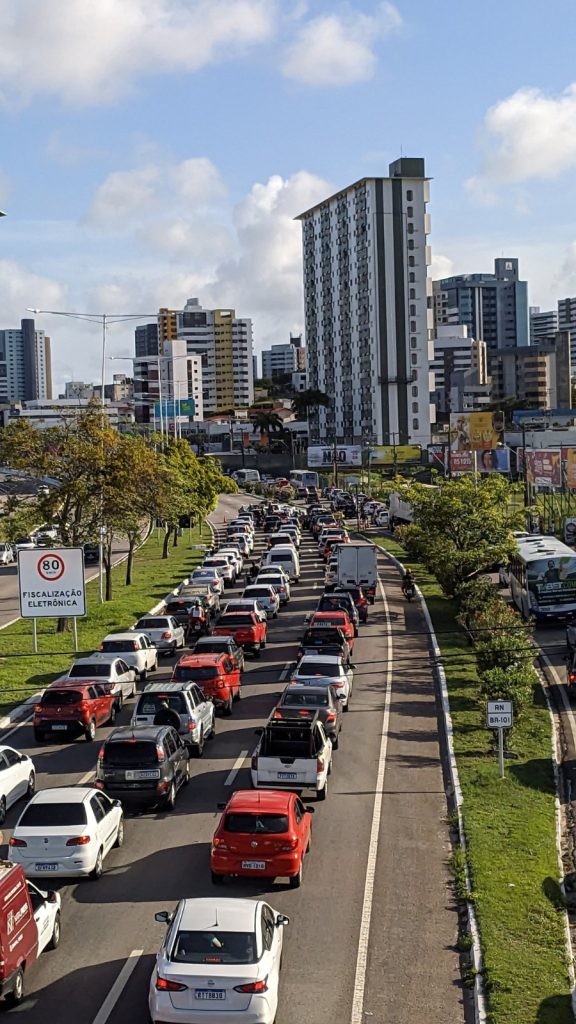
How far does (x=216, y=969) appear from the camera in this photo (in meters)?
12.2

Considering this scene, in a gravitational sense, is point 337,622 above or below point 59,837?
above

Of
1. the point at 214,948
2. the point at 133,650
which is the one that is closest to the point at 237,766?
the point at 133,650

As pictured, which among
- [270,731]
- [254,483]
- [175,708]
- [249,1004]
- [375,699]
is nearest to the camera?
[249,1004]

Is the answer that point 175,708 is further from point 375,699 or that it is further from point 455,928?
point 455,928

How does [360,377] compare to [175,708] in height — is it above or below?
above

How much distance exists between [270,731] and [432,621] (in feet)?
78.1

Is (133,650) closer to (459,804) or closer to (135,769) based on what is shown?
(135,769)

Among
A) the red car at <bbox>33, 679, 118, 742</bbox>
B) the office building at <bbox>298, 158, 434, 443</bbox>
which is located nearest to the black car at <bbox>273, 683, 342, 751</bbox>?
the red car at <bbox>33, 679, 118, 742</bbox>

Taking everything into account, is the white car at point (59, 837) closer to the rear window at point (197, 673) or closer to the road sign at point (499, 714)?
the road sign at point (499, 714)

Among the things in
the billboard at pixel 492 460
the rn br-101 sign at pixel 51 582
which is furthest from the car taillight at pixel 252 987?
the billboard at pixel 492 460

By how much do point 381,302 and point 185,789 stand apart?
430 feet

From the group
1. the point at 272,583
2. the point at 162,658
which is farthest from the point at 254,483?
the point at 162,658

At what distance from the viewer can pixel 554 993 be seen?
44.3 ft

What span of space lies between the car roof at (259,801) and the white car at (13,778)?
5.43m
